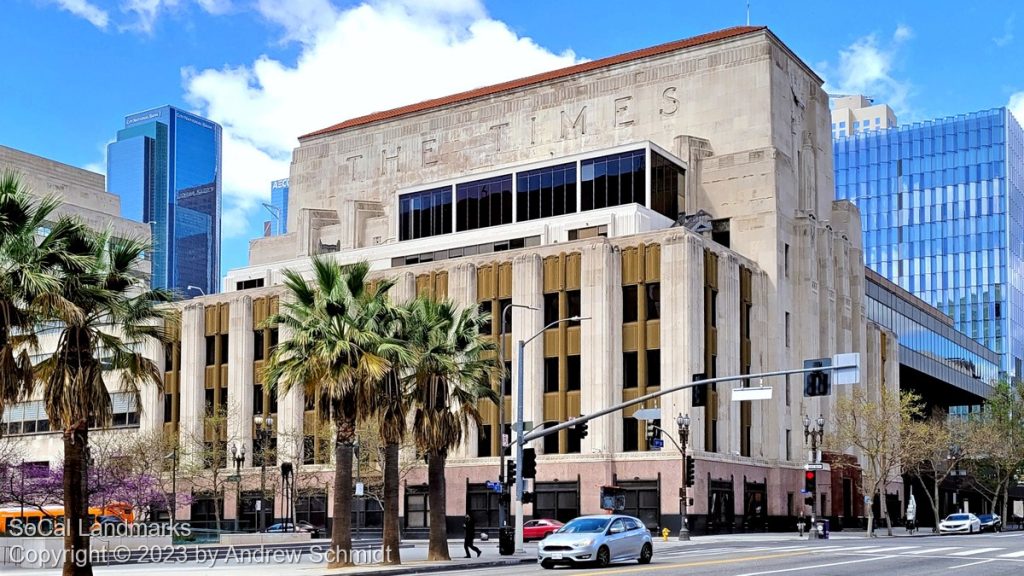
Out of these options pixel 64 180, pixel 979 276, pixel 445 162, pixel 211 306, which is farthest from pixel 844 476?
pixel 979 276

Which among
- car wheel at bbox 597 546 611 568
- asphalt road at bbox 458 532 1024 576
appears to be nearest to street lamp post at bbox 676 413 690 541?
asphalt road at bbox 458 532 1024 576

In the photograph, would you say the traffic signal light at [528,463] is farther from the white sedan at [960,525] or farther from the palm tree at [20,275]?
the white sedan at [960,525]

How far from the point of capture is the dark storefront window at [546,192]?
81.4 meters

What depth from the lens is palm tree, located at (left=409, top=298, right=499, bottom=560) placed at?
41031mm

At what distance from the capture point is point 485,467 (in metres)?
75.9

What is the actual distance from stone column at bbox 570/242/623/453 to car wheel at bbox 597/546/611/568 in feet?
114

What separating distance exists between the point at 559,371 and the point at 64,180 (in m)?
71.4

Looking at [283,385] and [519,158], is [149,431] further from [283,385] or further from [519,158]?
[283,385]

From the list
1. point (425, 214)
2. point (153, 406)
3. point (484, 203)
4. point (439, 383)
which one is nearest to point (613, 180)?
point (484, 203)

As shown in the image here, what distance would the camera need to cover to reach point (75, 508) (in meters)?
26.7

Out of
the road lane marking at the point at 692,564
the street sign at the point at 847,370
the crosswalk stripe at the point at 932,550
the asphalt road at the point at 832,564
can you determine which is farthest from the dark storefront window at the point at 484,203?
the street sign at the point at 847,370

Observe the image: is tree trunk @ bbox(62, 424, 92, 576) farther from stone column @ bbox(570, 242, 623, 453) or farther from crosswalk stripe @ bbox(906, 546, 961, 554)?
stone column @ bbox(570, 242, 623, 453)

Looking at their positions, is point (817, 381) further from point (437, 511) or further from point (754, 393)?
point (437, 511)

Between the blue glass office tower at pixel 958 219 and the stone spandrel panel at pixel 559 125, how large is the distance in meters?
97.6
